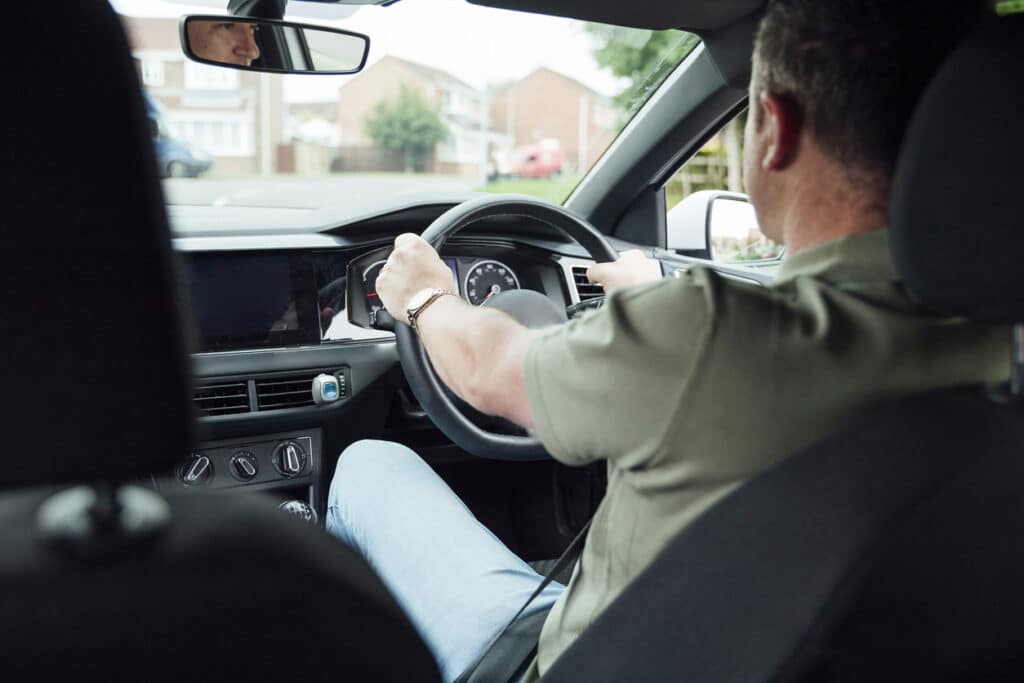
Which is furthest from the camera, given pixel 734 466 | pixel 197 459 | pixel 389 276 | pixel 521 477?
pixel 521 477

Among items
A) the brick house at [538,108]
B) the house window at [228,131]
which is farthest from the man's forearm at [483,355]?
the brick house at [538,108]

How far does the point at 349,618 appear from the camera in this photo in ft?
2.97

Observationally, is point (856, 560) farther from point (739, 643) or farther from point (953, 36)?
point (953, 36)

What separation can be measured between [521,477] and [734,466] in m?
1.99

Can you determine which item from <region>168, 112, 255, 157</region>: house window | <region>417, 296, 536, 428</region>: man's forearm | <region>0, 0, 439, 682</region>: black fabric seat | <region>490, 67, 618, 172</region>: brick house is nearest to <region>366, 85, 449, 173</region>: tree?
<region>490, 67, 618, 172</region>: brick house

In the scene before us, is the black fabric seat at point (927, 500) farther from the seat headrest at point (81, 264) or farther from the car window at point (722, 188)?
the car window at point (722, 188)

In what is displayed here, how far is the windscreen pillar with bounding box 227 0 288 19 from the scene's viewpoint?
2252mm

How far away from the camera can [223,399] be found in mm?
2682

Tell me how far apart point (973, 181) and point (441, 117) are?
112ft

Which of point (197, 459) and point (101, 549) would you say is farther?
point (197, 459)

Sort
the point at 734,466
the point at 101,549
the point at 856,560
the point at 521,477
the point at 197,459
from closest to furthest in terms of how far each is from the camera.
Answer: the point at 101,549 < the point at 856,560 < the point at 734,466 < the point at 197,459 < the point at 521,477

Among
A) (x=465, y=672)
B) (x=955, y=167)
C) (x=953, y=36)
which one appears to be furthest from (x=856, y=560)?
(x=465, y=672)

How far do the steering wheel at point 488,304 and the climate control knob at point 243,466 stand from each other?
27.6 inches

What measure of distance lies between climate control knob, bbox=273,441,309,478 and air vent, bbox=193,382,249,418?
6.4 inches
